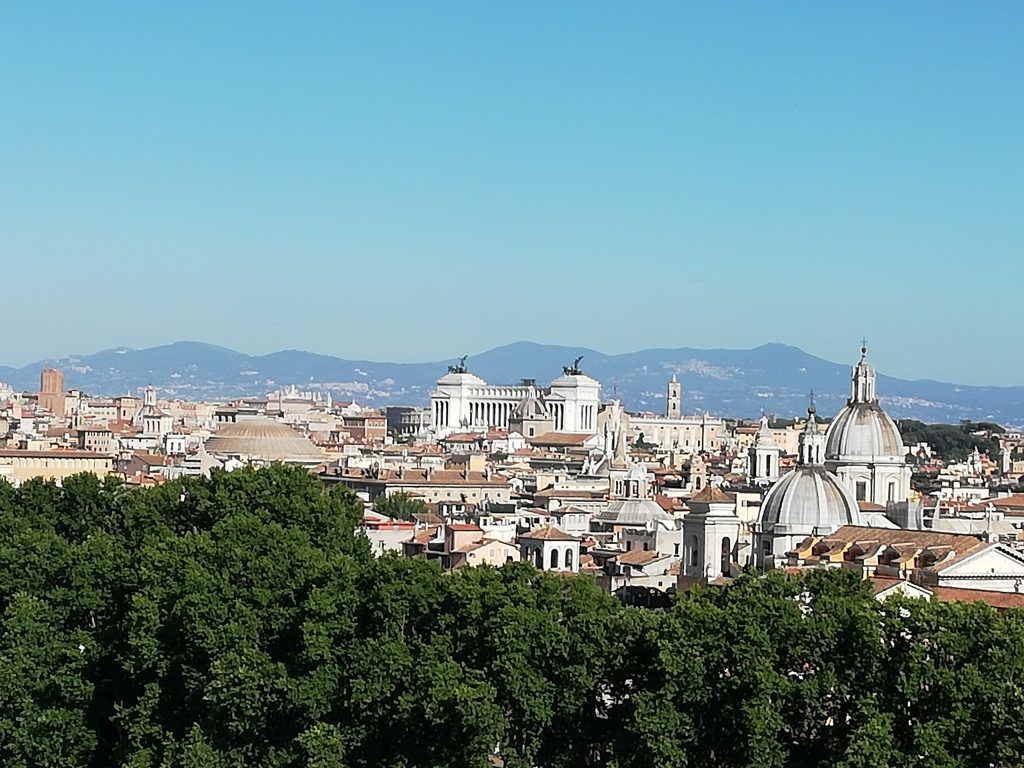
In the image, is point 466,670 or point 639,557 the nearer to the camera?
point 466,670

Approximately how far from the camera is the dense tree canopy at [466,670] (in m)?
30.0

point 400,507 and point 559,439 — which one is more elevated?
point 559,439

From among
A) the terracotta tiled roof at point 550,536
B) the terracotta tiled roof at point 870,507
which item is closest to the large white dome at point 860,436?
the terracotta tiled roof at point 870,507

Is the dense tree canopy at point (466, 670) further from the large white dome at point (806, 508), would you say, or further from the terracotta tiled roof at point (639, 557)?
the terracotta tiled roof at point (639, 557)

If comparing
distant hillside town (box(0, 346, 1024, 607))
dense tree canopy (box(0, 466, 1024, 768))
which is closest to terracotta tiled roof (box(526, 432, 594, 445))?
distant hillside town (box(0, 346, 1024, 607))

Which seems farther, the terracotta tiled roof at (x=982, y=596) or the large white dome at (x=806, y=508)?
the large white dome at (x=806, y=508)

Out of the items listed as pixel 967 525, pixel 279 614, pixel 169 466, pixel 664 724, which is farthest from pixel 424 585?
pixel 169 466

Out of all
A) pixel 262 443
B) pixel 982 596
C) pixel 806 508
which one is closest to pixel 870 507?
pixel 806 508

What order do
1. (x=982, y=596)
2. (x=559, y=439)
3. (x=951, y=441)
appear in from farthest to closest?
(x=951, y=441) → (x=559, y=439) → (x=982, y=596)

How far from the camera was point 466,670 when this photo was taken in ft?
106

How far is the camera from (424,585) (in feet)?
112

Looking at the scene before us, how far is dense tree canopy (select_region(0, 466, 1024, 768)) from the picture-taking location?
3002 cm

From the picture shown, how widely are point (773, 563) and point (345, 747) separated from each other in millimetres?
28613

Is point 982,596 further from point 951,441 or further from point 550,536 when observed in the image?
point 951,441
